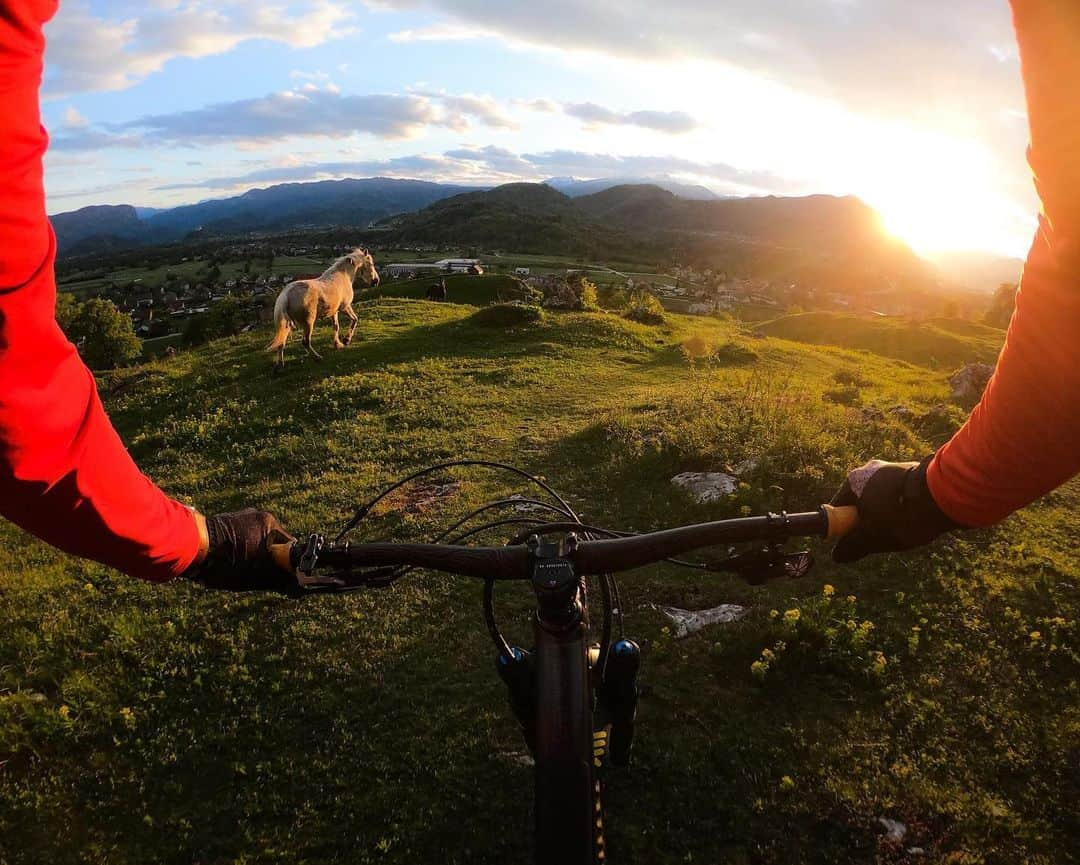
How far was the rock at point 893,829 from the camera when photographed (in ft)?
12.8

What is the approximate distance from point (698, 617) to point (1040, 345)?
17.8 ft

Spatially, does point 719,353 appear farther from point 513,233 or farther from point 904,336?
point 513,233

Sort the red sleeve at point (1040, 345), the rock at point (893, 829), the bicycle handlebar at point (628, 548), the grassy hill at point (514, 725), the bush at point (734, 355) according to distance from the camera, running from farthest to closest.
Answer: the bush at point (734, 355) → the grassy hill at point (514, 725) → the rock at point (893, 829) → the bicycle handlebar at point (628, 548) → the red sleeve at point (1040, 345)

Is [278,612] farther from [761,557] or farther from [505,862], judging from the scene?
[761,557]

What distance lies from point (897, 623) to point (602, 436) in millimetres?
6036

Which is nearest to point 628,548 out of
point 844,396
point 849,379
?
point 844,396

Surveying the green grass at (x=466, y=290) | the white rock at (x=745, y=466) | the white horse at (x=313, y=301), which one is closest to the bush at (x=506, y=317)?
the white horse at (x=313, y=301)

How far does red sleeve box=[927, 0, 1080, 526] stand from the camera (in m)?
0.99

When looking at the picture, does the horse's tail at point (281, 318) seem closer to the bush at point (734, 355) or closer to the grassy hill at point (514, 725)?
the grassy hill at point (514, 725)

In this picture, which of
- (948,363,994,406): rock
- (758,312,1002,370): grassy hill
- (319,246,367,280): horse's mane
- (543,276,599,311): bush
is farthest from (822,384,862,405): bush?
(758,312,1002,370): grassy hill

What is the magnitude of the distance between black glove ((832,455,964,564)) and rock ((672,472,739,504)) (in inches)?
250

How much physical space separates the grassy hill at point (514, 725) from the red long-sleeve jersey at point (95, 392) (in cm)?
345

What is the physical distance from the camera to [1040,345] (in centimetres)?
125

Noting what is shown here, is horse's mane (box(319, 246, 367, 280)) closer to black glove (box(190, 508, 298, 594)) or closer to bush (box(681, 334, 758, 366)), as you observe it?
bush (box(681, 334, 758, 366))
